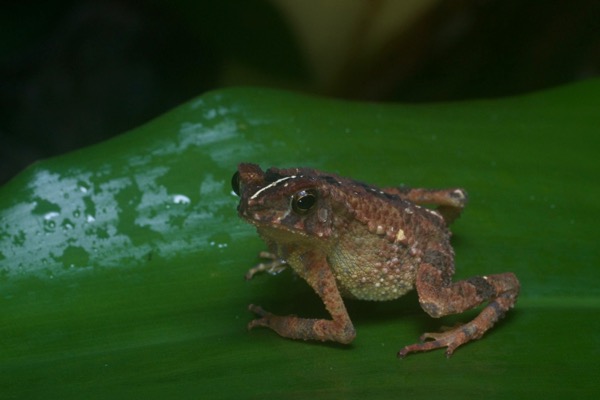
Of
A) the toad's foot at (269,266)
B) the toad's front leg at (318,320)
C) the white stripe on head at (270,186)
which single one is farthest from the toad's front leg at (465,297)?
the white stripe on head at (270,186)

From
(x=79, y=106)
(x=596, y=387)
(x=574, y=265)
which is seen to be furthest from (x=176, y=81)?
(x=596, y=387)

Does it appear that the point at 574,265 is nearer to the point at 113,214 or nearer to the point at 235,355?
the point at 235,355

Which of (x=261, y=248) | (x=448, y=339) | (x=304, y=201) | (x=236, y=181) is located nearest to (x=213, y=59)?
(x=261, y=248)

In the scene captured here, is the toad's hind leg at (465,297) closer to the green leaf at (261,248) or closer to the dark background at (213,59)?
the green leaf at (261,248)

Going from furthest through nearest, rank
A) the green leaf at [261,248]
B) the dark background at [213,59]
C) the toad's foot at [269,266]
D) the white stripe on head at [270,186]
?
1. the dark background at [213,59]
2. the toad's foot at [269,266]
3. the white stripe on head at [270,186]
4. the green leaf at [261,248]

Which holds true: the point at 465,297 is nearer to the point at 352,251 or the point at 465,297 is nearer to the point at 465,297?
the point at 465,297

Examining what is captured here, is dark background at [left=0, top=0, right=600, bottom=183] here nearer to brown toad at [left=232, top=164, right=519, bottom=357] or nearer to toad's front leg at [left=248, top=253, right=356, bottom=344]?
brown toad at [left=232, top=164, right=519, bottom=357]

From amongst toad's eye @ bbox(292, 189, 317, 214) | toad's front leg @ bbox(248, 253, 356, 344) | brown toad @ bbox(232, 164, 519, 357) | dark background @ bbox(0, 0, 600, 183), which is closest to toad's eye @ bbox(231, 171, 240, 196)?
brown toad @ bbox(232, 164, 519, 357)
